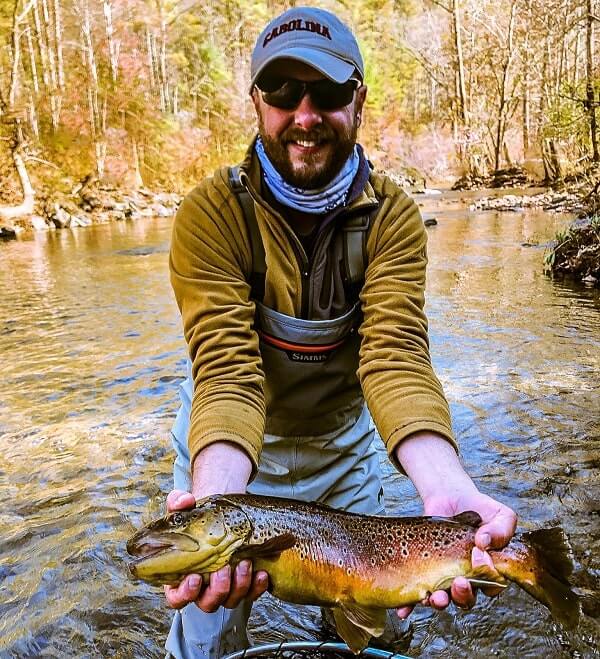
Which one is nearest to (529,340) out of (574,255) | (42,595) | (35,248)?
(574,255)

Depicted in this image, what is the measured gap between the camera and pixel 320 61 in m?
2.13

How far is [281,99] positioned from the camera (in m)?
2.25

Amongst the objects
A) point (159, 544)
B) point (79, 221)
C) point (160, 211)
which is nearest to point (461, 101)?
point (160, 211)

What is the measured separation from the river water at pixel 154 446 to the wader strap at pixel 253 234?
4.70ft

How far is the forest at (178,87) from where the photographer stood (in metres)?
24.7

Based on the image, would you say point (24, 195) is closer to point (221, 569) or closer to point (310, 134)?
point (310, 134)

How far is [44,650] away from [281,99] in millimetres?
2237

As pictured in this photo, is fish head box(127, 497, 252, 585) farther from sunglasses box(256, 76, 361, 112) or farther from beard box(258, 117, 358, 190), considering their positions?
sunglasses box(256, 76, 361, 112)

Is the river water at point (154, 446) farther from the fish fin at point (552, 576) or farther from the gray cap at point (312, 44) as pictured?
the gray cap at point (312, 44)

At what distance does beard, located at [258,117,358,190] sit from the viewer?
226 cm

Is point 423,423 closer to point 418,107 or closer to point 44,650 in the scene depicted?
point 44,650

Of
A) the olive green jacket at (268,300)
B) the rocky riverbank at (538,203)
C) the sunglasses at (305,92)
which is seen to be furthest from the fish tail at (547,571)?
the rocky riverbank at (538,203)

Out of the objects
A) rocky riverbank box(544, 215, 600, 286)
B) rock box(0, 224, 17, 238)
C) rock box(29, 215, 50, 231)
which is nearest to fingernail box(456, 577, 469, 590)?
rocky riverbank box(544, 215, 600, 286)

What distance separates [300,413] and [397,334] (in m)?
0.47
